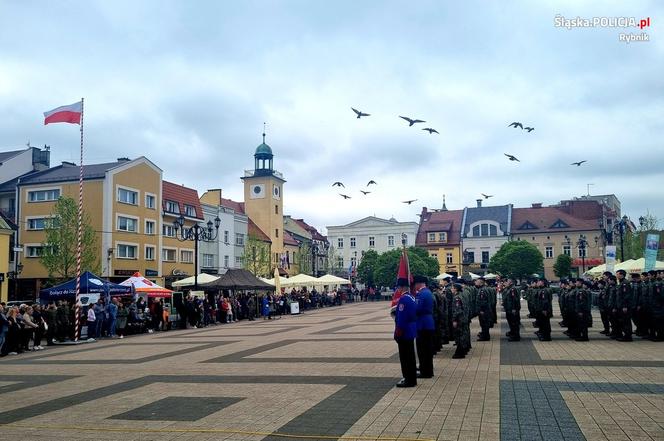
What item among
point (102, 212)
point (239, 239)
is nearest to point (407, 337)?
point (102, 212)

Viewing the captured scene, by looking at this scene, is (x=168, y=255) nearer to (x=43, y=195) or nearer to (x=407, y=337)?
(x=43, y=195)

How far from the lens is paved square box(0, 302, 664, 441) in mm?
7129

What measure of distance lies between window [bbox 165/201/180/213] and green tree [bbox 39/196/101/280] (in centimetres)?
1241

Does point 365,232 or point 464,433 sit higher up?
point 365,232

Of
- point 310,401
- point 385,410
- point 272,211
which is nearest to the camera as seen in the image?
point 385,410

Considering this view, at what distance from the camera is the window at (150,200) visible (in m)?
52.3

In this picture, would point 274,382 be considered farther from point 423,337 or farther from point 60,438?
point 60,438

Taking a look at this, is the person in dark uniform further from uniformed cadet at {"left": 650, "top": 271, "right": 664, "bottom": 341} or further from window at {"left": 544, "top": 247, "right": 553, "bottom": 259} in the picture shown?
window at {"left": 544, "top": 247, "right": 553, "bottom": 259}

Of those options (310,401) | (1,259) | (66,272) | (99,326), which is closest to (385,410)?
(310,401)

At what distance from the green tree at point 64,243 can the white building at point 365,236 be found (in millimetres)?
53026

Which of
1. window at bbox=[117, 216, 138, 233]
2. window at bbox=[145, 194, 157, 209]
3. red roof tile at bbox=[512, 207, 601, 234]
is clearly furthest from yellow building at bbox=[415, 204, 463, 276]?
window at bbox=[117, 216, 138, 233]

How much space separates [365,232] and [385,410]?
286 ft

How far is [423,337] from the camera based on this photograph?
11.0 m

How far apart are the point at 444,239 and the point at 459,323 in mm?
74625
